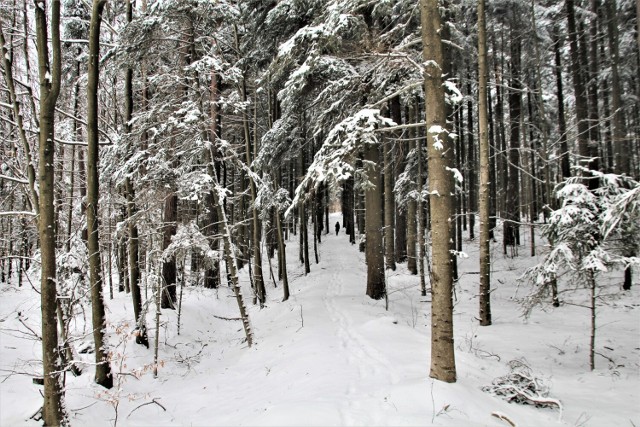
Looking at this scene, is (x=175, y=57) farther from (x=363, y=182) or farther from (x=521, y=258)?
(x=521, y=258)

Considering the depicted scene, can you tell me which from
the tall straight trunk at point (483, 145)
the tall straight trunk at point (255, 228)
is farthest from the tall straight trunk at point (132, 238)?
the tall straight trunk at point (483, 145)

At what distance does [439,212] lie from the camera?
5035 mm

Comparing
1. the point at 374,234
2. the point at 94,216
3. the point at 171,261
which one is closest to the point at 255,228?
the point at 171,261

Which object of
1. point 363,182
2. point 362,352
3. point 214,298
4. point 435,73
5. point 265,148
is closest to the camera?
point 435,73

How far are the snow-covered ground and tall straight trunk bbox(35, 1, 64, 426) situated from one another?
632 millimetres

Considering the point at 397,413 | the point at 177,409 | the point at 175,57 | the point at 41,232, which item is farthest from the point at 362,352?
the point at 175,57

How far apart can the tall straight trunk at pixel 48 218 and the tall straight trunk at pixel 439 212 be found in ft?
16.4

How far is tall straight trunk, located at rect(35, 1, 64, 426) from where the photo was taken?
448cm

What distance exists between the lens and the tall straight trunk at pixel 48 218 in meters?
4.48

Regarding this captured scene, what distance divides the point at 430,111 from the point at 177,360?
862cm

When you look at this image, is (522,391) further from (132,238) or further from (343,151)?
(132,238)

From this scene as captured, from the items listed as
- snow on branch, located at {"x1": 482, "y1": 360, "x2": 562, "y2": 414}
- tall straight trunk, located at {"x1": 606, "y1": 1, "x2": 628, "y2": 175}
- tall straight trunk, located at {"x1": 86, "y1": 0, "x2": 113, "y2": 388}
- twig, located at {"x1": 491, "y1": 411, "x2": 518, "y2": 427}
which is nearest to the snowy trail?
twig, located at {"x1": 491, "y1": 411, "x2": 518, "y2": 427}

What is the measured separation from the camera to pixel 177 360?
30.5 ft

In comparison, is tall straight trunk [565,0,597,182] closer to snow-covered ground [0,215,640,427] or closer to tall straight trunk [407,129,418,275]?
snow-covered ground [0,215,640,427]
